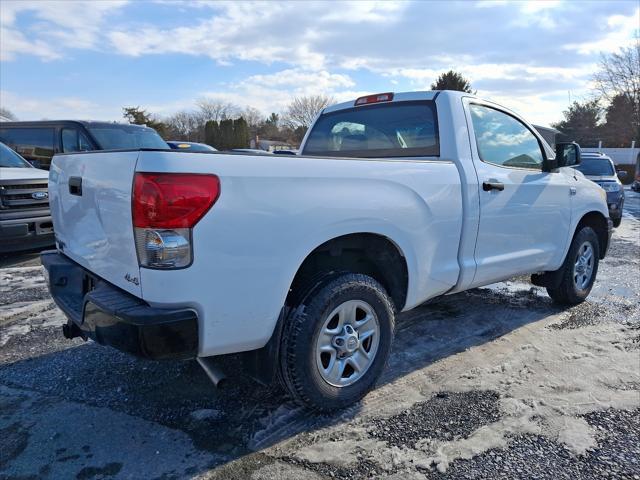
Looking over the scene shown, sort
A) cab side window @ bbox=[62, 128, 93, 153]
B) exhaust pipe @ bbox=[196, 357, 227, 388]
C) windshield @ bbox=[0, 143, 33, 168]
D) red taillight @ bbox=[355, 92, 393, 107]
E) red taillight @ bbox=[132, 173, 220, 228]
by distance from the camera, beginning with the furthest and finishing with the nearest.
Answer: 1. cab side window @ bbox=[62, 128, 93, 153]
2. windshield @ bbox=[0, 143, 33, 168]
3. red taillight @ bbox=[355, 92, 393, 107]
4. exhaust pipe @ bbox=[196, 357, 227, 388]
5. red taillight @ bbox=[132, 173, 220, 228]

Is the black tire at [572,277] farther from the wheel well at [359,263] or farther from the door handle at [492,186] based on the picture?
the wheel well at [359,263]

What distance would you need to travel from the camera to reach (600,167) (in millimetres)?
11547

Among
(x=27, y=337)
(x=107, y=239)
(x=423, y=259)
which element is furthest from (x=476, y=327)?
(x=27, y=337)

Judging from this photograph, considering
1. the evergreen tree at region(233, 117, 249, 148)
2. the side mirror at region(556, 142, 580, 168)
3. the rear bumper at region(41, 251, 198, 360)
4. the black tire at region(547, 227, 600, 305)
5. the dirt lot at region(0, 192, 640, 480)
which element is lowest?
the dirt lot at region(0, 192, 640, 480)

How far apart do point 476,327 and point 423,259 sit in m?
1.49

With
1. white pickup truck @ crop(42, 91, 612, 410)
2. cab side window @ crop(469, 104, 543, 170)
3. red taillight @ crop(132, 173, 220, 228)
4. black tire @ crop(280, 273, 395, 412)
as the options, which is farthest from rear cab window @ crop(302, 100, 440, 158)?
red taillight @ crop(132, 173, 220, 228)

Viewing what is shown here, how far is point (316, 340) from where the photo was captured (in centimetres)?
256

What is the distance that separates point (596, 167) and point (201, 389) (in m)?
11.7

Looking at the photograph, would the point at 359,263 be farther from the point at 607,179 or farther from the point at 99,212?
Answer: the point at 607,179

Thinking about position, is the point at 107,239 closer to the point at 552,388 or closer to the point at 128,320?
the point at 128,320

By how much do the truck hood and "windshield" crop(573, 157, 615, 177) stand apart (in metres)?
11.2

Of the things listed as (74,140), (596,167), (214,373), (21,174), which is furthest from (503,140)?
(596,167)

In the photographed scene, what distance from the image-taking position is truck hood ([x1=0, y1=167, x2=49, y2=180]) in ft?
20.6

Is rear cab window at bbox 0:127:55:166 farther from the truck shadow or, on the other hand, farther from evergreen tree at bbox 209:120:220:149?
evergreen tree at bbox 209:120:220:149
